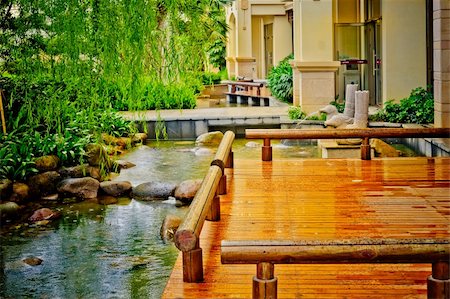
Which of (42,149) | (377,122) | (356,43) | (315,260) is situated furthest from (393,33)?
(315,260)

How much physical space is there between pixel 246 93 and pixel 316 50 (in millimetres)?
8836

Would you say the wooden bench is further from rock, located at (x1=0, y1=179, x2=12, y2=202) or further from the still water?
rock, located at (x1=0, y1=179, x2=12, y2=202)

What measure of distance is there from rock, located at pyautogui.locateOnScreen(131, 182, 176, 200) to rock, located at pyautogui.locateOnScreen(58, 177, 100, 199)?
68 centimetres

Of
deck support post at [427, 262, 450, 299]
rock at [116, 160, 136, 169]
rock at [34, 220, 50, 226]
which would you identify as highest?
deck support post at [427, 262, 450, 299]

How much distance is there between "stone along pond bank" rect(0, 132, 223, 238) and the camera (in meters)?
11.8

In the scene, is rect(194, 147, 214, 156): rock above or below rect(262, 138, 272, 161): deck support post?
below

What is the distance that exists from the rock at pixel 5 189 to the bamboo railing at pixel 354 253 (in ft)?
28.7

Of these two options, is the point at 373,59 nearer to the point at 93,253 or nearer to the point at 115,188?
the point at 115,188

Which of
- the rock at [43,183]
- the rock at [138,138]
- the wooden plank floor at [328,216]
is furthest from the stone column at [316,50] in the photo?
the wooden plank floor at [328,216]

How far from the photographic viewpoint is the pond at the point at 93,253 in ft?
27.4

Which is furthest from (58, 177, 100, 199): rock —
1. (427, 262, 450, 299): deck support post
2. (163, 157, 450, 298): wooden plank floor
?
(427, 262, 450, 299): deck support post

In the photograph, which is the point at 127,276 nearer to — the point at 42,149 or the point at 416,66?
the point at 42,149

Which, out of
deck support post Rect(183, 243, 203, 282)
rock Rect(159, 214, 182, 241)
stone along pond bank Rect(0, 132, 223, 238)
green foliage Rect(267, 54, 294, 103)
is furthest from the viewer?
green foliage Rect(267, 54, 294, 103)

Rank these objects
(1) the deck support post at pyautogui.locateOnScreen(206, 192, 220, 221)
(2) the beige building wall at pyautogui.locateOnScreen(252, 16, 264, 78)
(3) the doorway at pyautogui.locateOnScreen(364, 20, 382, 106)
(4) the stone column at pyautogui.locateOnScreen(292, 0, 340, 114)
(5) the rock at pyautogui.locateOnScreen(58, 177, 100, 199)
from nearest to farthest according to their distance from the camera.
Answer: (1) the deck support post at pyautogui.locateOnScreen(206, 192, 220, 221), (5) the rock at pyautogui.locateOnScreen(58, 177, 100, 199), (4) the stone column at pyautogui.locateOnScreen(292, 0, 340, 114), (3) the doorway at pyautogui.locateOnScreen(364, 20, 382, 106), (2) the beige building wall at pyautogui.locateOnScreen(252, 16, 264, 78)
